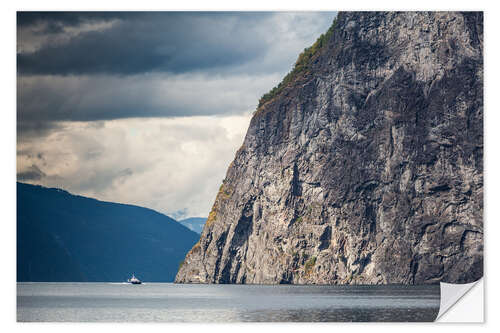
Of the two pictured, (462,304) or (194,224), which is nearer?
(462,304)

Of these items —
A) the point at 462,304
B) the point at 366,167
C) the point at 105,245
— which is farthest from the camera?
Answer: the point at 105,245

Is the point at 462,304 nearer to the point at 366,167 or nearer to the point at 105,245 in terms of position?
the point at 366,167

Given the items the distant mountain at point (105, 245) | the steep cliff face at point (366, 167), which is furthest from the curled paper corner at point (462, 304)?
the distant mountain at point (105, 245)

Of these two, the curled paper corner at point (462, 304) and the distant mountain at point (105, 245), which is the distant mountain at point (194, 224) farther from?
the curled paper corner at point (462, 304)

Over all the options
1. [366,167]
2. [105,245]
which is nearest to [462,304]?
[366,167]

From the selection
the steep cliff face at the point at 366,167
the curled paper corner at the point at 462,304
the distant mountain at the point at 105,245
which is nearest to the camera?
the curled paper corner at the point at 462,304

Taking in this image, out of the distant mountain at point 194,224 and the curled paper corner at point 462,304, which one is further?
the distant mountain at point 194,224

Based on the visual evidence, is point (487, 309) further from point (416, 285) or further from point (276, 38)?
point (416, 285)
